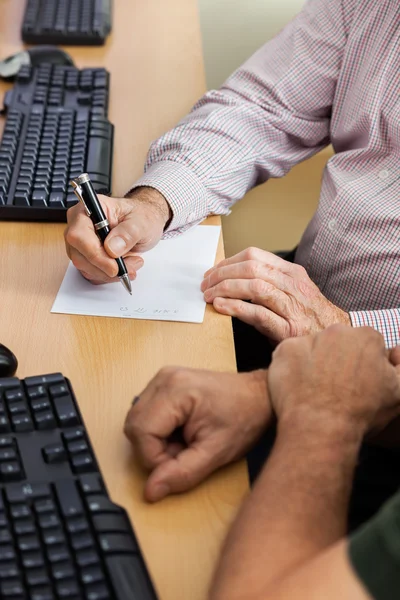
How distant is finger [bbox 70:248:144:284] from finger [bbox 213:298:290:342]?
0.12 meters

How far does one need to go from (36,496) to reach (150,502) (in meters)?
0.11

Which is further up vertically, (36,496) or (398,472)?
(36,496)

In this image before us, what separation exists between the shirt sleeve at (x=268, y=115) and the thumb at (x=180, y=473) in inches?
22.0

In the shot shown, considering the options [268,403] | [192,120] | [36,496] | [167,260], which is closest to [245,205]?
[192,120]

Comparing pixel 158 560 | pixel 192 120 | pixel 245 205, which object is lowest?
pixel 245 205

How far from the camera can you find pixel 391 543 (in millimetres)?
509

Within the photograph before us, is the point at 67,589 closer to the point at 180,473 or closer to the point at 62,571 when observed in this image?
the point at 62,571

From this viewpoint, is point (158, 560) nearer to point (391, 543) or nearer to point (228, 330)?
point (391, 543)

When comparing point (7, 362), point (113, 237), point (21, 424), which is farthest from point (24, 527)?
point (113, 237)

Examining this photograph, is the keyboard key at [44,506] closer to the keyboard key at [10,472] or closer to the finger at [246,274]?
the keyboard key at [10,472]

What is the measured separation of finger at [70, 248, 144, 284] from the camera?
963mm

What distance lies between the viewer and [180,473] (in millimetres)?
688

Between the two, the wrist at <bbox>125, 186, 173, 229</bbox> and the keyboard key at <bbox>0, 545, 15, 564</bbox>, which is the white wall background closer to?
the wrist at <bbox>125, 186, 173, 229</bbox>

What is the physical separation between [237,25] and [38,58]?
0.82 meters
